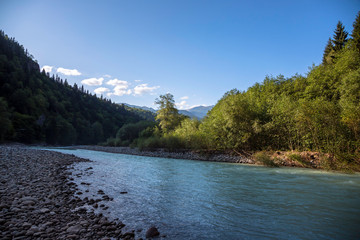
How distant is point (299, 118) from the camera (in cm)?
1883

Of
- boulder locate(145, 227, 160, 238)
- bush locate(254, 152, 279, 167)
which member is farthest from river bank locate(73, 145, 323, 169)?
boulder locate(145, 227, 160, 238)

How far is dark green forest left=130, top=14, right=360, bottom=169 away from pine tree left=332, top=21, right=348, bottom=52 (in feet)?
3.09

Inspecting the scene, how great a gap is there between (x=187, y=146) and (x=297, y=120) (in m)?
17.6

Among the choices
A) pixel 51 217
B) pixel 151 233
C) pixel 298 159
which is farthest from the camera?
pixel 298 159

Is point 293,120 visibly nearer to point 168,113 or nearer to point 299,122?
point 299,122

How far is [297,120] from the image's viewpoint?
19.6 m

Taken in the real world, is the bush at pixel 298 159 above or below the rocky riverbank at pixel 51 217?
above

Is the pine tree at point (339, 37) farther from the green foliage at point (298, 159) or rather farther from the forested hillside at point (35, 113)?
the forested hillside at point (35, 113)

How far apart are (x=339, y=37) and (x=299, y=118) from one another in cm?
3308

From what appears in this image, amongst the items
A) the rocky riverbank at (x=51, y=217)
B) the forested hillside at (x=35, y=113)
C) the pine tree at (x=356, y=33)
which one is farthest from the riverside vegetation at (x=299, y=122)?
the forested hillside at (x=35, y=113)

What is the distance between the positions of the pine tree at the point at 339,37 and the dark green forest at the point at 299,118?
94 centimetres

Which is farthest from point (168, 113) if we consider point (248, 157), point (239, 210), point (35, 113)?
point (35, 113)

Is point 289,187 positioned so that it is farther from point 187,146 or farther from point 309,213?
point 187,146

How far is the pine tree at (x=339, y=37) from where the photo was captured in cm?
3661
